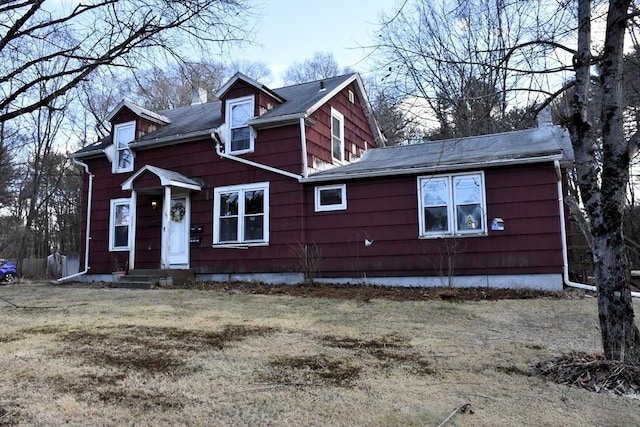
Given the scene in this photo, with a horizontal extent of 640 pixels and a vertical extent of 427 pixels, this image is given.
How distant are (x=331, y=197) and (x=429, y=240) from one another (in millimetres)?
2516

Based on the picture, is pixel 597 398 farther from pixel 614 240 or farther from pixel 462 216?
pixel 462 216

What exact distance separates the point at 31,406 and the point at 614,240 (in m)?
4.39

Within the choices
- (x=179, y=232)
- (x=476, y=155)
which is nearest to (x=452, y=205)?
(x=476, y=155)

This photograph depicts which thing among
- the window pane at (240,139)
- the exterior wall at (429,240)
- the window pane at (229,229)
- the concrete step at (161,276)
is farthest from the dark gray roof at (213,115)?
the concrete step at (161,276)

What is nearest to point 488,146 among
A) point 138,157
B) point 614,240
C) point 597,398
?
point 614,240

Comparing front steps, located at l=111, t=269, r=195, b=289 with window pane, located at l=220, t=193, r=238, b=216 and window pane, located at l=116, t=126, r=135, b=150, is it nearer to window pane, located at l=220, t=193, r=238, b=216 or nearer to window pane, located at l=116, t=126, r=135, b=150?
window pane, located at l=220, t=193, r=238, b=216

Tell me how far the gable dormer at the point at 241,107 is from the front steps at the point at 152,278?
3348 millimetres

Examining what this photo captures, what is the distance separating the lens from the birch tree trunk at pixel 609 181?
3.53 meters

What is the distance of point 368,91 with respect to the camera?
15625 mm

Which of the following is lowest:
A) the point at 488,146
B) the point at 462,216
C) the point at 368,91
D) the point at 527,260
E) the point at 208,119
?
the point at 527,260

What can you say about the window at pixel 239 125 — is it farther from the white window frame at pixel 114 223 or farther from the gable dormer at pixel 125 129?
the white window frame at pixel 114 223

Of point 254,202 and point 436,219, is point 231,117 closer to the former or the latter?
point 254,202

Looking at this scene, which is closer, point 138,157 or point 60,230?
point 138,157

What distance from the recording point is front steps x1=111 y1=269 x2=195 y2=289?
10.7 m
